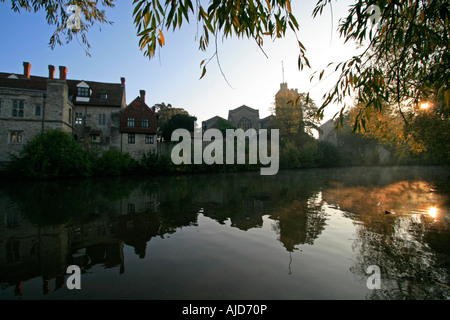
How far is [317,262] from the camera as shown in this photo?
3.82 metres

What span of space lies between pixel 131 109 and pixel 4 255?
31.8m

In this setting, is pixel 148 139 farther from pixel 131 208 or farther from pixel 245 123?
pixel 245 123

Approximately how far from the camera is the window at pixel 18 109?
987 inches

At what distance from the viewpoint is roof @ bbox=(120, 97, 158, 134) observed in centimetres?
3234

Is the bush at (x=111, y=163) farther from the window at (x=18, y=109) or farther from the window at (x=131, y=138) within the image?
the window at (x=18, y=109)

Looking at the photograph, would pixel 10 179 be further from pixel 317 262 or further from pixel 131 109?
pixel 317 262

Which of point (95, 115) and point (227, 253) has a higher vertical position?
point (95, 115)

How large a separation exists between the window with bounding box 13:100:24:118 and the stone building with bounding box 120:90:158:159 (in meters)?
10.8

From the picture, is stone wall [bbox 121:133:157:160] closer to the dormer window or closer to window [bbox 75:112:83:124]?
window [bbox 75:112:83:124]

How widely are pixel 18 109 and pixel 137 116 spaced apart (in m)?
13.2

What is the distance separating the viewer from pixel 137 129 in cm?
3259

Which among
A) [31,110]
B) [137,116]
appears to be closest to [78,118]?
[31,110]

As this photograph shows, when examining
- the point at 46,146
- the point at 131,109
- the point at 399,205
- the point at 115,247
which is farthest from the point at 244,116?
the point at 115,247

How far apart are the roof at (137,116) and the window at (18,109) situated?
1080 centimetres
